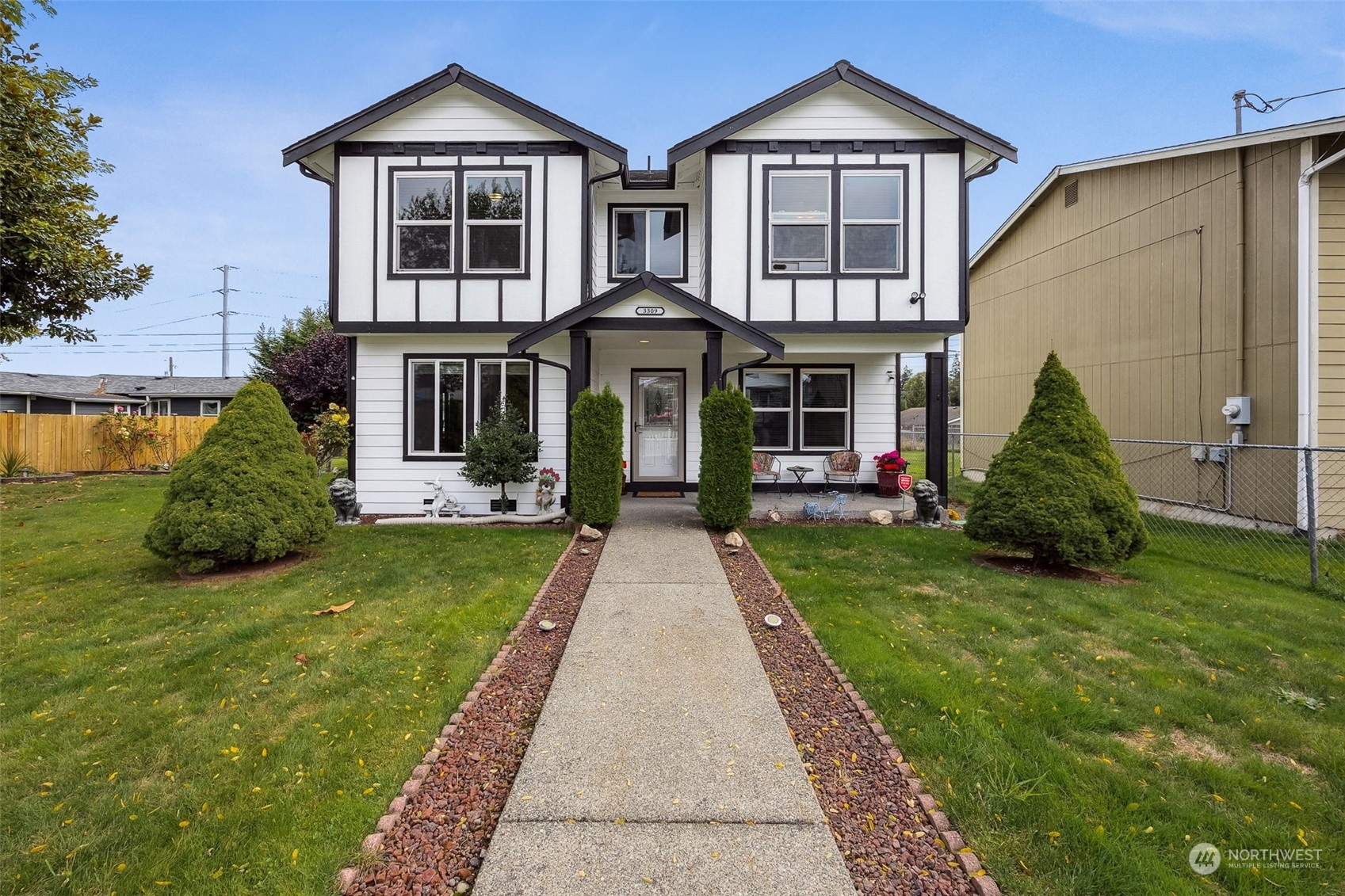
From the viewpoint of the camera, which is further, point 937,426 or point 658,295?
point 937,426

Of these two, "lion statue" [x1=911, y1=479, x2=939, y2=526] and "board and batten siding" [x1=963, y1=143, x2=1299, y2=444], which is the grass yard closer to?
"lion statue" [x1=911, y1=479, x2=939, y2=526]

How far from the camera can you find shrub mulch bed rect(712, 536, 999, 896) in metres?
2.18

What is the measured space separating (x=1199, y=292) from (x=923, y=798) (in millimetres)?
11377

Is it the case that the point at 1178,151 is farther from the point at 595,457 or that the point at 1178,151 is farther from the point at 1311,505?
the point at 595,457

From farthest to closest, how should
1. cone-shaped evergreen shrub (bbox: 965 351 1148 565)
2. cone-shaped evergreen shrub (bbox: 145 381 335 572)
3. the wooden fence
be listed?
the wooden fence < cone-shaped evergreen shrub (bbox: 965 351 1148 565) < cone-shaped evergreen shrub (bbox: 145 381 335 572)

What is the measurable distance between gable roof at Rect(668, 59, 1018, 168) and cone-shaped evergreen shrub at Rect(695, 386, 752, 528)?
4.74 meters

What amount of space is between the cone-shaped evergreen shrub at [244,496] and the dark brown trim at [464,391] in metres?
2.69

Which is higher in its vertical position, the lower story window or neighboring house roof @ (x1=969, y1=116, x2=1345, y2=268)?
A: neighboring house roof @ (x1=969, y1=116, x2=1345, y2=268)

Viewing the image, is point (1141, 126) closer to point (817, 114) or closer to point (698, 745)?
point (817, 114)

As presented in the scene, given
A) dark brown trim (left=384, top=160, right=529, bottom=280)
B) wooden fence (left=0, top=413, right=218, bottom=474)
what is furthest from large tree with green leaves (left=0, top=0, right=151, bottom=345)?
wooden fence (left=0, top=413, right=218, bottom=474)

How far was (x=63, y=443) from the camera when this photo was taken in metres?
16.0

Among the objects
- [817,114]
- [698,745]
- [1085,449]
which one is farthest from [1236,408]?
[698,745]

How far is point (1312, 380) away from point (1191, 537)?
2.72 meters

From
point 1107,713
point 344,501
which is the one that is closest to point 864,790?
point 1107,713
